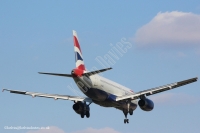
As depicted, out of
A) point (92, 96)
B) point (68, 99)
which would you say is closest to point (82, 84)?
point (92, 96)

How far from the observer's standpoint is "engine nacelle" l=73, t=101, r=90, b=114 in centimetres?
8569

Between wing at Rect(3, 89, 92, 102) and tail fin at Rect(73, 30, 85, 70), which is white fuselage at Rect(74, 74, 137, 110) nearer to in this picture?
tail fin at Rect(73, 30, 85, 70)

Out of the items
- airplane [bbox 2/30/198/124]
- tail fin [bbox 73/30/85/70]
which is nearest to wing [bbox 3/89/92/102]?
airplane [bbox 2/30/198/124]

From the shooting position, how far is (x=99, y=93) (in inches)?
3231

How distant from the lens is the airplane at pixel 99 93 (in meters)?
78.9

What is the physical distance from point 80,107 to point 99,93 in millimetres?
4923

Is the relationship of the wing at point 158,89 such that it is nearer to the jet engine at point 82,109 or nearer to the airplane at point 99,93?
the airplane at point 99,93

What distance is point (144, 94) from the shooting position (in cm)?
8419

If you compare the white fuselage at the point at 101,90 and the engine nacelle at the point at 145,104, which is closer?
the white fuselage at the point at 101,90

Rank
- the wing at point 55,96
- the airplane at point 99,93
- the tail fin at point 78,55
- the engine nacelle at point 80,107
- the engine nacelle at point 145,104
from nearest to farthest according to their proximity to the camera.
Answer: the airplane at point 99,93 → the tail fin at point 78,55 → the engine nacelle at point 145,104 → the engine nacelle at point 80,107 → the wing at point 55,96

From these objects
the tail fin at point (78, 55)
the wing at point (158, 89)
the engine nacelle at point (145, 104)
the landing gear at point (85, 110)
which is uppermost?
the tail fin at point (78, 55)

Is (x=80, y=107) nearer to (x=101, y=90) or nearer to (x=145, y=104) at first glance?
(x=101, y=90)

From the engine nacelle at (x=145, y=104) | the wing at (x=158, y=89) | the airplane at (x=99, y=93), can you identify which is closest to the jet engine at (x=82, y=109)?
the airplane at (x=99, y=93)

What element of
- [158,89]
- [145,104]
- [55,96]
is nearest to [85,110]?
[55,96]
